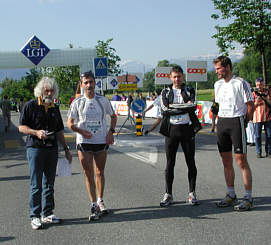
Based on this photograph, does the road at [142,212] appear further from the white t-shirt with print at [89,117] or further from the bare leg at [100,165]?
the white t-shirt with print at [89,117]

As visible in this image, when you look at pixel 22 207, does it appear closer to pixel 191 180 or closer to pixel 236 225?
pixel 191 180

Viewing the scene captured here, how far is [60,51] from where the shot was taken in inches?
877

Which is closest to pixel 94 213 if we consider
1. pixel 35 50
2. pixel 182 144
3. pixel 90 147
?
pixel 90 147

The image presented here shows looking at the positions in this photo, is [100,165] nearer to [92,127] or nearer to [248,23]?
[92,127]

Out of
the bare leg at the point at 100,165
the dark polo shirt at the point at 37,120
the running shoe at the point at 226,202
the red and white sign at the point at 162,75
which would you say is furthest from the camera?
the red and white sign at the point at 162,75

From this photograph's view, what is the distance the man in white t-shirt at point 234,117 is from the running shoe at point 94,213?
1684mm

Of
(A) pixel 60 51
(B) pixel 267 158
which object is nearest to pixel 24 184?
(B) pixel 267 158

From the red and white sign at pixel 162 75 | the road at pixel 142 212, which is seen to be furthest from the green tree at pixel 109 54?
the road at pixel 142 212

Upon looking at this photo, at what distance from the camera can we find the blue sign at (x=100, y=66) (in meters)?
15.2

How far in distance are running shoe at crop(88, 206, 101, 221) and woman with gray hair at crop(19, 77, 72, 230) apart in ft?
1.36

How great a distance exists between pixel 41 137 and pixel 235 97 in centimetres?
260

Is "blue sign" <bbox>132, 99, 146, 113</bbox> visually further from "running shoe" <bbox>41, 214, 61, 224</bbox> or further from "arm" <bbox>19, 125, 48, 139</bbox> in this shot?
"arm" <bbox>19, 125, 48, 139</bbox>

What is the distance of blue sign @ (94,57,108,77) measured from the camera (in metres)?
15.2

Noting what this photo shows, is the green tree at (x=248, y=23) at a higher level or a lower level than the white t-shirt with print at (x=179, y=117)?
higher
